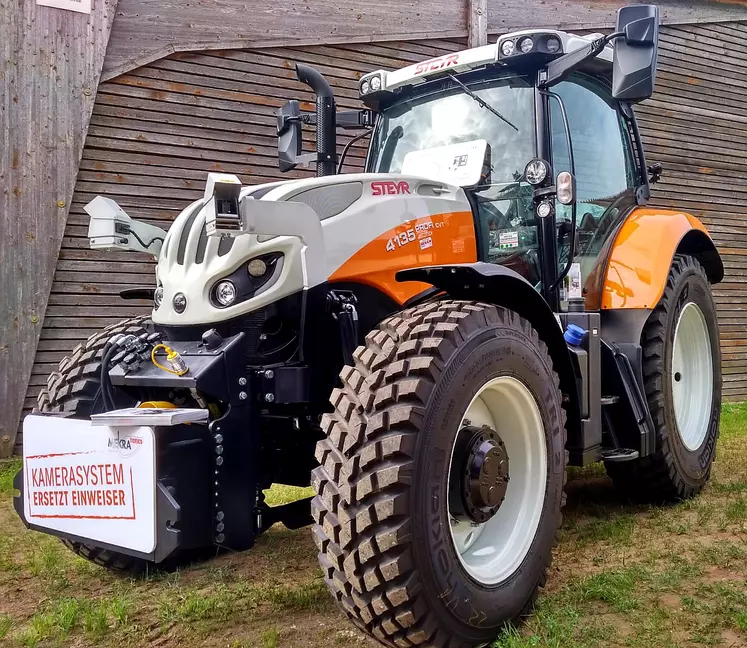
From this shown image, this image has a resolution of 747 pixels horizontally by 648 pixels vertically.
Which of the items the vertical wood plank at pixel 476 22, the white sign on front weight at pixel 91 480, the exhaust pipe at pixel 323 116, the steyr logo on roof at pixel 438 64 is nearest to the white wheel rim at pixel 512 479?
the white sign on front weight at pixel 91 480

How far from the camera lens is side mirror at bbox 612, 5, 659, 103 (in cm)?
317

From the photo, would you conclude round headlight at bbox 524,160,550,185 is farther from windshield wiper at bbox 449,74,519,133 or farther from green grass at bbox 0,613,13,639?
green grass at bbox 0,613,13,639

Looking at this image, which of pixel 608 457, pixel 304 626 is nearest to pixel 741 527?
pixel 608 457

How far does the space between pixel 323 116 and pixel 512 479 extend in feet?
6.42

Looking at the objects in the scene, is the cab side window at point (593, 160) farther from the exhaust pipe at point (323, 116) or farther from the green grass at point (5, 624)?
the green grass at point (5, 624)

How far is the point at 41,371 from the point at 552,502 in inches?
195

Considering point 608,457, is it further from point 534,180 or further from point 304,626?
point 304,626

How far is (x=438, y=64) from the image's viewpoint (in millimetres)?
4016

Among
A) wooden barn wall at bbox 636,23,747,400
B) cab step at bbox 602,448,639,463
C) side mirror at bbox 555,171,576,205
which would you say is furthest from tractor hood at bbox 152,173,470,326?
wooden barn wall at bbox 636,23,747,400

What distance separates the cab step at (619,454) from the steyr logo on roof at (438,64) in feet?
7.06

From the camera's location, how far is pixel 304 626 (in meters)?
2.79

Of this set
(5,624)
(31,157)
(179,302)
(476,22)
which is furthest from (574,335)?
(476,22)

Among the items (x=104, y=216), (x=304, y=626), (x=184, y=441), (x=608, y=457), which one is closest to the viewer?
(x=184, y=441)

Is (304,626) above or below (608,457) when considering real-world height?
below
